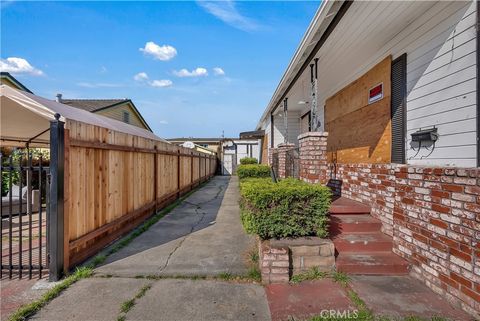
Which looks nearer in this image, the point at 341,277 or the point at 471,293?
the point at 471,293

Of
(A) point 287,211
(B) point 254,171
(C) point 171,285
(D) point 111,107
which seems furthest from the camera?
(D) point 111,107

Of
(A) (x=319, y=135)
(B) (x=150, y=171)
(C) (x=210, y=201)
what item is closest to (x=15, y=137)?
(B) (x=150, y=171)

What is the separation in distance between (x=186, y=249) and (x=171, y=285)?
1193 millimetres

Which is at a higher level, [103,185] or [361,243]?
[103,185]

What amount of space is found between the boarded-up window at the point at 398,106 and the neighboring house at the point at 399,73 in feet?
0.06

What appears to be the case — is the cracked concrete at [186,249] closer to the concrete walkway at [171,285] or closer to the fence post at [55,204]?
the concrete walkway at [171,285]

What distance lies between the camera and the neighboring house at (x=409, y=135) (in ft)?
9.18

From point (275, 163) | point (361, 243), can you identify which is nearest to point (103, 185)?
point (361, 243)

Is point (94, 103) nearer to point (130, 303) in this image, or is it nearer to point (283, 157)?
point (283, 157)

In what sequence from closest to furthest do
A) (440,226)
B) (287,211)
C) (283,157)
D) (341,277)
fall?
(440,226), (341,277), (287,211), (283,157)

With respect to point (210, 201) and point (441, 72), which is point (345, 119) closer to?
point (441, 72)

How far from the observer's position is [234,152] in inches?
960

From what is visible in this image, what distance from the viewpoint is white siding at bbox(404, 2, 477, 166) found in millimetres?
3143

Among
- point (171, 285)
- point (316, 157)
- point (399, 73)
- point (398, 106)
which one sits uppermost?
point (399, 73)
